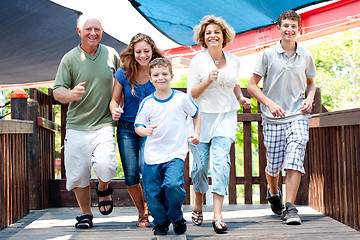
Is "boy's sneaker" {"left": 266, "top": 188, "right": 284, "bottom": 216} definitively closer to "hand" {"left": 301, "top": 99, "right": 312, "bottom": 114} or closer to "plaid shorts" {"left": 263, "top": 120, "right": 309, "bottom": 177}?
"plaid shorts" {"left": 263, "top": 120, "right": 309, "bottom": 177}

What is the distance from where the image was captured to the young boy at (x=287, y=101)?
12.3 feet

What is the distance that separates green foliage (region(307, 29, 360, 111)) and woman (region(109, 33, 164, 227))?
67.1ft

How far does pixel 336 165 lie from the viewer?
397cm

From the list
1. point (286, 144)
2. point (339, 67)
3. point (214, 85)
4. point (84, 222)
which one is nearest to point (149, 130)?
point (214, 85)

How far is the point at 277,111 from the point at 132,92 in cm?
120

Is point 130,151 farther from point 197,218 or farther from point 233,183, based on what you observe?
point 233,183

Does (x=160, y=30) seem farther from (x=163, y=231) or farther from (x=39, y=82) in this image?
(x=163, y=231)

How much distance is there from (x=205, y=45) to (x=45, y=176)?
2.42 m

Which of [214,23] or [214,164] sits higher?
[214,23]

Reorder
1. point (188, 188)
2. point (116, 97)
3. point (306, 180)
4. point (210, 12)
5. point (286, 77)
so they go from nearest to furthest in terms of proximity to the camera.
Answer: point (116, 97) < point (286, 77) < point (306, 180) < point (188, 188) < point (210, 12)

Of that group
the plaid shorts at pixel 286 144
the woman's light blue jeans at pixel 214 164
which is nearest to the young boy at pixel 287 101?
the plaid shorts at pixel 286 144

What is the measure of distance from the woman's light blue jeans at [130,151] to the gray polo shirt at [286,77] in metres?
1.20

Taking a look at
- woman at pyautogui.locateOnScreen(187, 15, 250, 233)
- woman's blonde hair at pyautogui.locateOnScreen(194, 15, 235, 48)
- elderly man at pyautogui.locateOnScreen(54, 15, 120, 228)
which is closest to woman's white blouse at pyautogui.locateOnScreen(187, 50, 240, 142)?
woman at pyautogui.locateOnScreen(187, 15, 250, 233)

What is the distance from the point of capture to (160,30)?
344 inches
